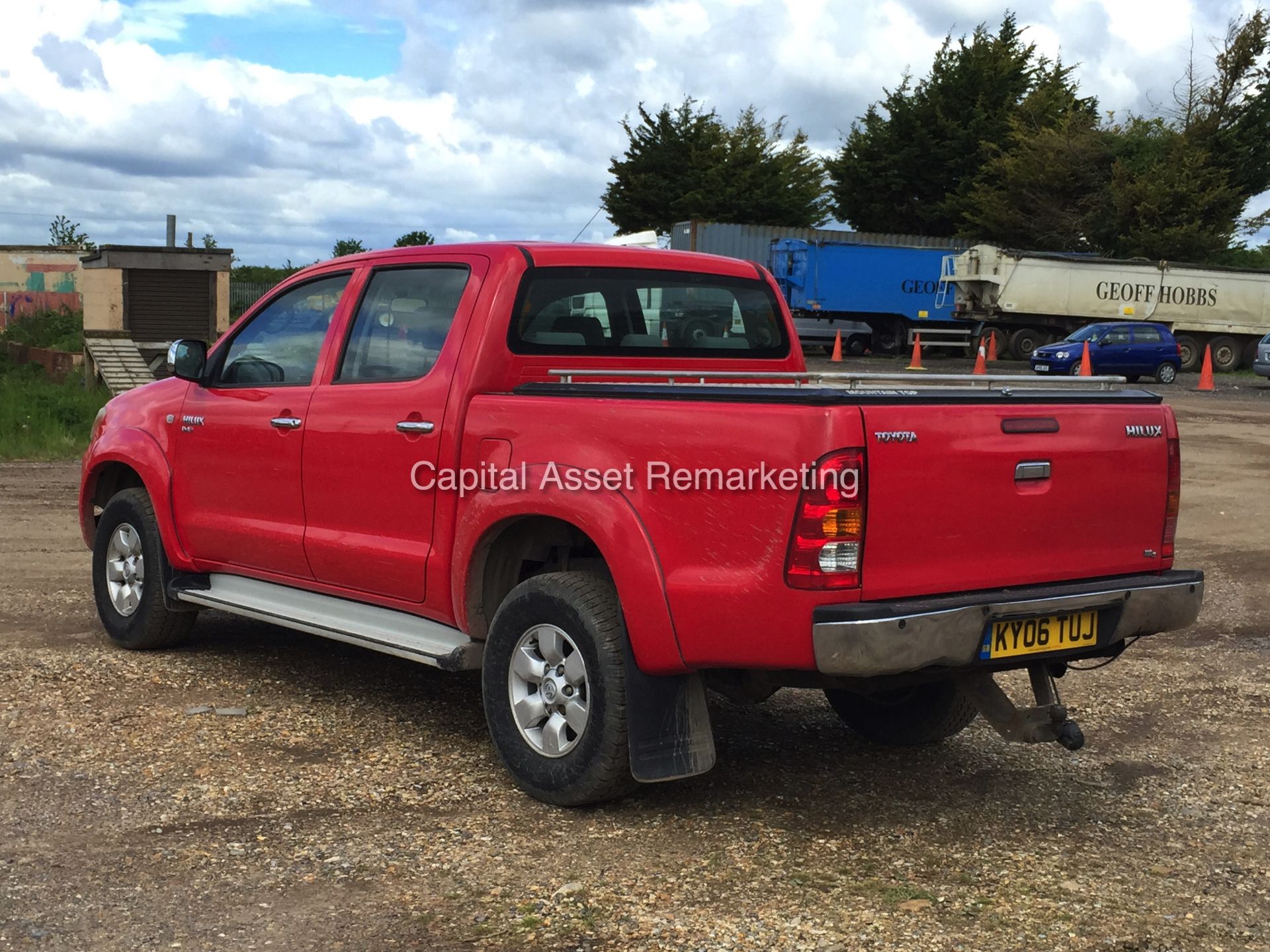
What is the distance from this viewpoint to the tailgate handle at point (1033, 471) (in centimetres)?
438

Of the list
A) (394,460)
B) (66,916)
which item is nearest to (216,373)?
(394,460)

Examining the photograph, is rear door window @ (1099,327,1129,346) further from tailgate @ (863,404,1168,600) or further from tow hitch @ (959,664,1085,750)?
tow hitch @ (959,664,1085,750)

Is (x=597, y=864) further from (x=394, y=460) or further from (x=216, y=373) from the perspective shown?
(x=216, y=373)

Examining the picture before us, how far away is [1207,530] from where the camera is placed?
12055 mm

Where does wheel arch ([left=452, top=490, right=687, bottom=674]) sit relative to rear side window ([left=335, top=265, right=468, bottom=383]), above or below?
below

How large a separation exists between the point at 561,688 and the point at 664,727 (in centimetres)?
42

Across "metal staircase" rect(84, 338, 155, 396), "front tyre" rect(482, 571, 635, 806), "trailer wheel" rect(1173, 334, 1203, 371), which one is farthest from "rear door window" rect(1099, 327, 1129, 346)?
"front tyre" rect(482, 571, 635, 806)

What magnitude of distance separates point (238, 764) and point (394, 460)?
4.02ft

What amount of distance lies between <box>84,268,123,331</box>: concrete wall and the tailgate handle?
22876 millimetres

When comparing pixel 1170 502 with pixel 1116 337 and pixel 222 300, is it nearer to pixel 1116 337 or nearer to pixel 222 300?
pixel 222 300

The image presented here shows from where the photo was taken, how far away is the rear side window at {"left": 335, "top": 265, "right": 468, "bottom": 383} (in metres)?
5.40

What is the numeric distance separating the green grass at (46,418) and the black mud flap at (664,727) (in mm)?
13794

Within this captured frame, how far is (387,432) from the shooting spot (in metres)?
5.36

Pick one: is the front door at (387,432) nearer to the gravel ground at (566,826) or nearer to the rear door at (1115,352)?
the gravel ground at (566,826)
